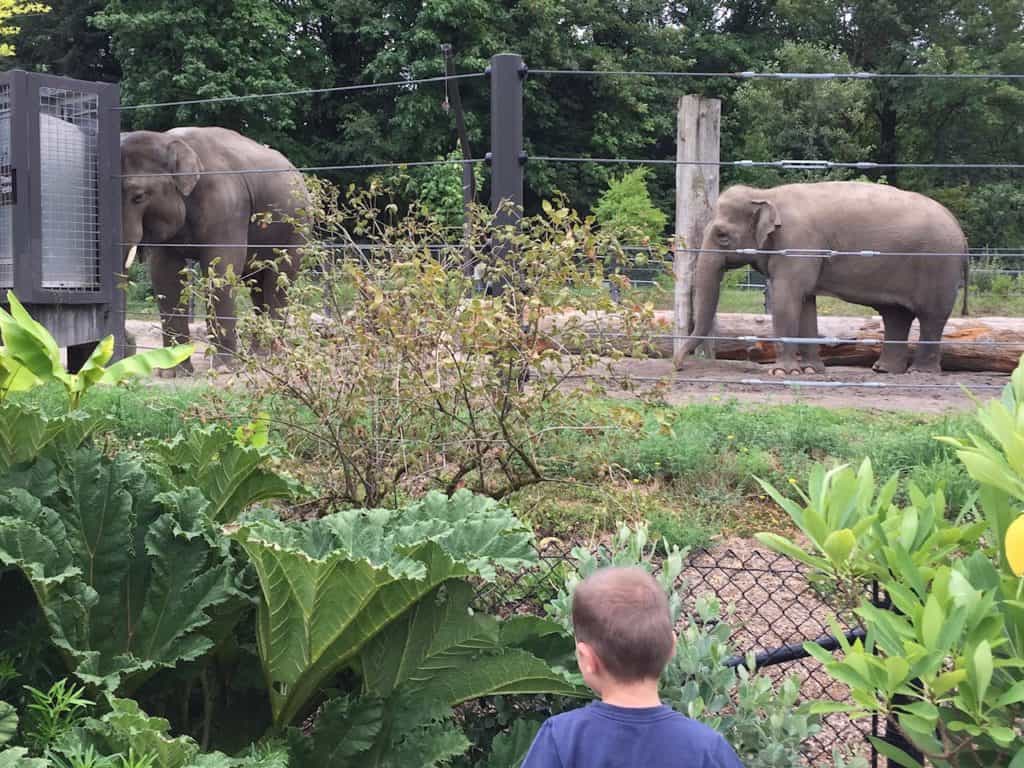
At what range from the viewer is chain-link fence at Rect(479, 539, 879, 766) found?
3682 millimetres

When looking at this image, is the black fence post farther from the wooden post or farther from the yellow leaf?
the yellow leaf

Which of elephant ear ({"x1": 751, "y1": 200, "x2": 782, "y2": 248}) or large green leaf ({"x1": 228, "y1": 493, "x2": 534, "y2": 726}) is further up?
elephant ear ({"x1": 751, "y1": 200, "x2": 782, "y2": 248})

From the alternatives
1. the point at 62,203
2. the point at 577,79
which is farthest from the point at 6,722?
the point at 577,79

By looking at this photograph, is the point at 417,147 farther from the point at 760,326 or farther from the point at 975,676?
the point at 975,676

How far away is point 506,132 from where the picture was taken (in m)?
5.88

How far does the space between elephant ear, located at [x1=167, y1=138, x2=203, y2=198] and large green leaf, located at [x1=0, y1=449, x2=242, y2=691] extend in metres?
6.97

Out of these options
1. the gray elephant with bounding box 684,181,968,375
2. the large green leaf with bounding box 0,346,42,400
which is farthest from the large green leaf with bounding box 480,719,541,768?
the gray elephant with bounding box 684,181,968,375

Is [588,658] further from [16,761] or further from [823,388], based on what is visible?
[823,388]

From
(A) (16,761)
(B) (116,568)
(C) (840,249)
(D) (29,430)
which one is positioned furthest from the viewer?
(C) (840,249)

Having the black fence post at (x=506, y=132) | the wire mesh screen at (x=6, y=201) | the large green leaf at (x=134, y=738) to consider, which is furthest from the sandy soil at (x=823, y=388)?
the large green leaf at (x=134, y=738)

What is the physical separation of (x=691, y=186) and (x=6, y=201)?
216 inches

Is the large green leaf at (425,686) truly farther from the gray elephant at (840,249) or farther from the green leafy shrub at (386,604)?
the gray elephant at (840,249)

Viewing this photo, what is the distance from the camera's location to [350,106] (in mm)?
30094

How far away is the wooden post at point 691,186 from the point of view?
30.3 feet
